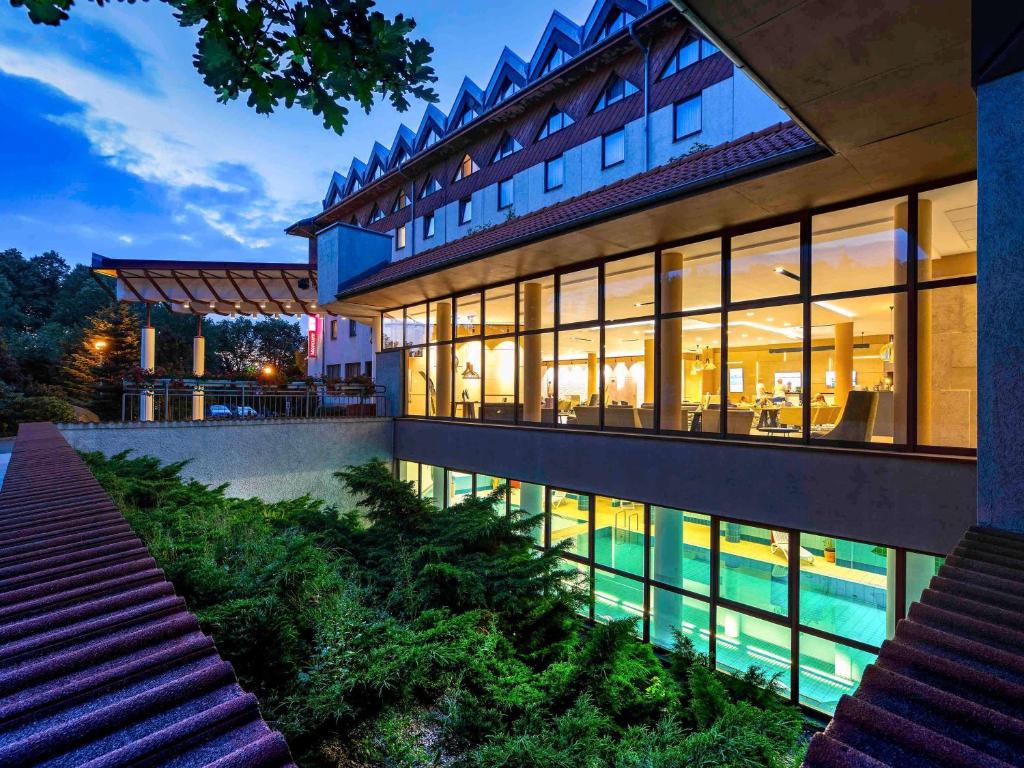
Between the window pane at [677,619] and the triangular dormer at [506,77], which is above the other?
the triangular dormer at [506,77]

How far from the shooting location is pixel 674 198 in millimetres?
7336

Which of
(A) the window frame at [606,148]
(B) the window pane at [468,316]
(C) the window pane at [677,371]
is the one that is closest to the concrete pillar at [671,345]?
(C) the window pane at [677,371]

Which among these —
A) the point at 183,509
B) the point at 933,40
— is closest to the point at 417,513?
the point at 183,509

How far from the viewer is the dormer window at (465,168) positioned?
68.0 feet

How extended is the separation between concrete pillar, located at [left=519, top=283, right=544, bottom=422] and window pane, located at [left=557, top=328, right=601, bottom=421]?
55 cm

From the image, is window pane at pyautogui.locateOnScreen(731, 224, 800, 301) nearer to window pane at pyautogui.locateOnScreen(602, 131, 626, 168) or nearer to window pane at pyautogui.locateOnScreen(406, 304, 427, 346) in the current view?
window pane at pyautogui.locateOnScreen(602, 131, 626, 168)

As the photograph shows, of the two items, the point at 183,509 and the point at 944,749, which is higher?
the point at 944,749

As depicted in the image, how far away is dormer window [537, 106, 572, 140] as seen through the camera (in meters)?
17.5

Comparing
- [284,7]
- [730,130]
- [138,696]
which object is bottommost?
[138,696]

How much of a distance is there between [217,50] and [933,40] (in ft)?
16.6

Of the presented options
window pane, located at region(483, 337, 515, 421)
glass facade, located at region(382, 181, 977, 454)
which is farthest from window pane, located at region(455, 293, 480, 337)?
window pane, located at region(483, 337, 515, 421)

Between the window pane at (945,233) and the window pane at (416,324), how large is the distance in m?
11.4

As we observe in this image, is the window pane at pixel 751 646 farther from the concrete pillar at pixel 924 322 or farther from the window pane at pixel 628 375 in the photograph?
the concrete pillar at pixel 924 322

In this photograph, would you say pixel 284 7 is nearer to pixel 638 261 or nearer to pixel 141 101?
pixel 638 261
